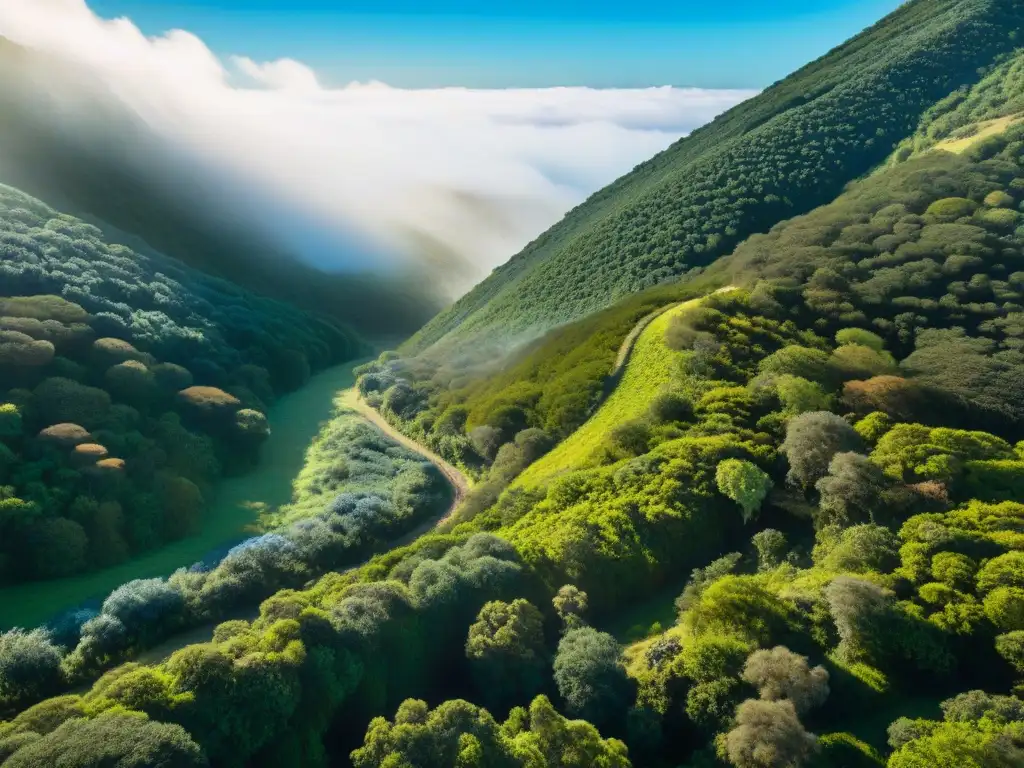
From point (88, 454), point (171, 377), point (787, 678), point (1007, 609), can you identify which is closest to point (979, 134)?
point (1007, 609)

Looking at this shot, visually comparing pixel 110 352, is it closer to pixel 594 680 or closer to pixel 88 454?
pixel 88 454

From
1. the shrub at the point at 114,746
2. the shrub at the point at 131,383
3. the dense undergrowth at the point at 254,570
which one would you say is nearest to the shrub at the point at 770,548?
the shrub at the point at 114,746

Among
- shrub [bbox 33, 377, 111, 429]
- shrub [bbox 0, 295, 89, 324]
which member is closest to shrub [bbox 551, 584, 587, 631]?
shrub [bbox 33, 377, 111, 429]

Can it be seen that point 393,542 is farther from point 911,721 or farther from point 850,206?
point 850,206

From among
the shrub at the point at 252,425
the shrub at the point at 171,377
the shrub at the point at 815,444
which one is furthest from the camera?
the shrub at the point at 171,377

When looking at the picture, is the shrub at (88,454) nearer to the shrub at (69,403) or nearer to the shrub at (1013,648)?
the shrub at (69,403)

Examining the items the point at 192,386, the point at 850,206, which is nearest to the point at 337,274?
the point at 192,386
